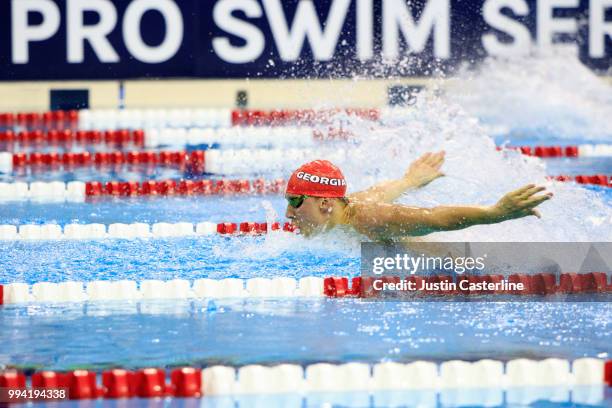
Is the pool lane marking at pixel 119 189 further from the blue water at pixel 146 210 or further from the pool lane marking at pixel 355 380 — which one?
the pool lane marking at pixel 355 380

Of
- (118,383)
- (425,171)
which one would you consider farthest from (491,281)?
(118,383)

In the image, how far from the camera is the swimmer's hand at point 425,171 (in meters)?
5.73

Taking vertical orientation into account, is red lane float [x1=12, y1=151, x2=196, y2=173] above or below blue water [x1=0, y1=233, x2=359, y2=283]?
above

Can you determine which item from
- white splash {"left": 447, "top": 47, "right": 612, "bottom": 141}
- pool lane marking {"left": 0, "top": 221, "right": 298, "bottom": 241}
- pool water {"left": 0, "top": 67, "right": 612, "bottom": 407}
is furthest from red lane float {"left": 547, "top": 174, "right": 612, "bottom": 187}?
pool lane marking {"left": 0, "top": 221, "right": 298, "bottom": 241}

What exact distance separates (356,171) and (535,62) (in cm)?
316

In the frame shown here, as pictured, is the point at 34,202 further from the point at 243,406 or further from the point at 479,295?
the point at 243,406

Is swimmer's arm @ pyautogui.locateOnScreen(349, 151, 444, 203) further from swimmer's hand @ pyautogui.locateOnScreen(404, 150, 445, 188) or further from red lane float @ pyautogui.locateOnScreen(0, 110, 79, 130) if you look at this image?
red lane float @ pyautogui.locateOnScreen(0, 110, 79, 130)

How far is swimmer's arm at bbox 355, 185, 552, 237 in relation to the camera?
14.6 ft

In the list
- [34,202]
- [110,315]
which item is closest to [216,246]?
[110,315]

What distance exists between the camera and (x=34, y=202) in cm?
714

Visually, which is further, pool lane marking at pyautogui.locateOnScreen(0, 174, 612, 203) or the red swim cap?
pool lane marking at pyautogui.locateOnScreen(0, 174, 612, 203)

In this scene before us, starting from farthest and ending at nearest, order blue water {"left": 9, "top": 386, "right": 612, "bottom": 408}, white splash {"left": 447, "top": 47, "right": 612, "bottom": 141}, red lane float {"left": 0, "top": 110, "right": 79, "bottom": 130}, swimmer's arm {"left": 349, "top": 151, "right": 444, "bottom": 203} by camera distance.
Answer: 1. white splash {"left": 447, "top": 47, "right": 612, "bottom": 141}
2. red lane float {"left": 0, "top": 110, "right": 79, "bottom": 130}
3. swimmer's arm {"left": 349, "top": 151, "right": 444, "bottom": 203}
4. blue water {"left": 9, "top": 386, "right": 612, "bottom": 408}

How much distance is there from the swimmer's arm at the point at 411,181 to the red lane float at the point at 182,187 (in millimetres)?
1697

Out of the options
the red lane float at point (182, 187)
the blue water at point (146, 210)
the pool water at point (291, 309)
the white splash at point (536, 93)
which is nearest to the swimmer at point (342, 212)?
the pool water at point (291, 309)
